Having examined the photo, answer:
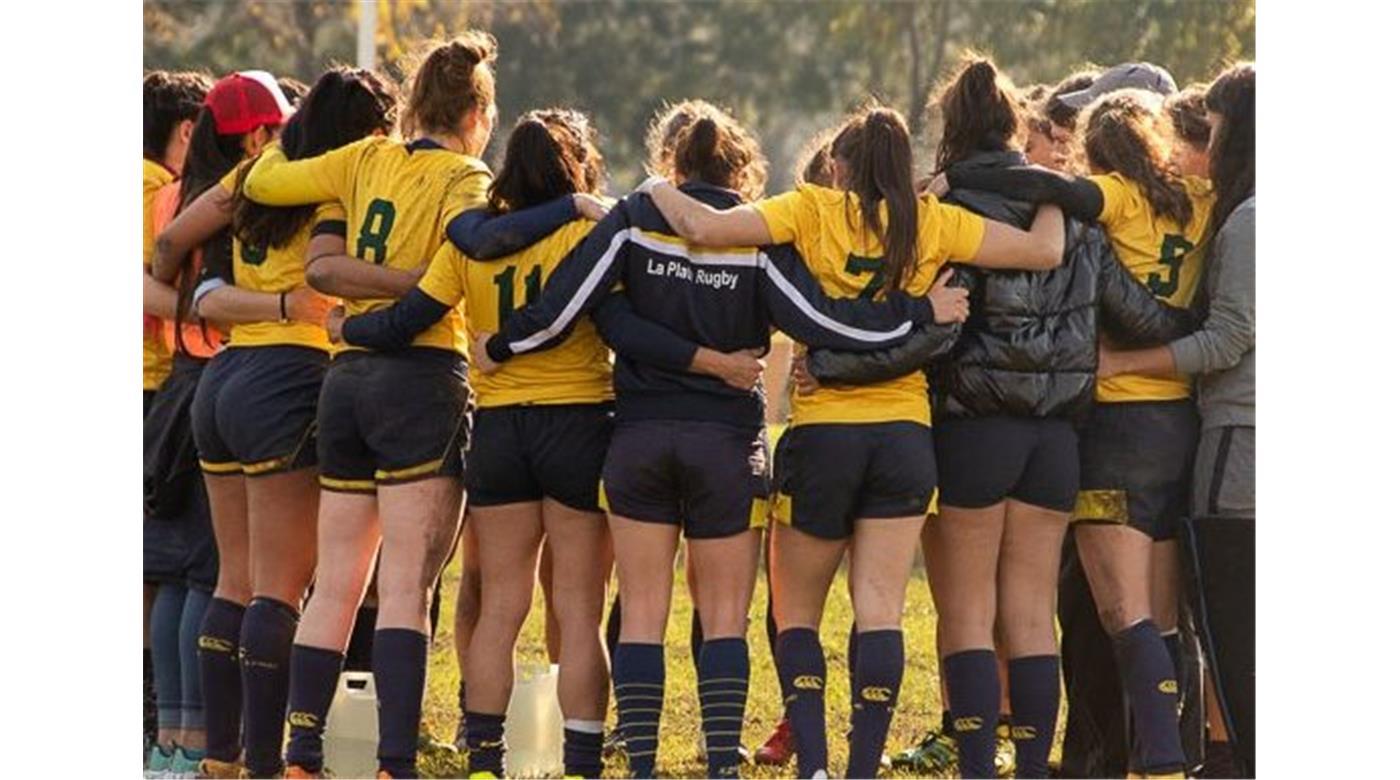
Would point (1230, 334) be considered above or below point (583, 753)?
above

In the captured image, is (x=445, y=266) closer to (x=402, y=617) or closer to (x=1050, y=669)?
(x=402, y=617)

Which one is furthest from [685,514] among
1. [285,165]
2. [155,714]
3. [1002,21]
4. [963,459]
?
[1002,21]

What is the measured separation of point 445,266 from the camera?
7.34m

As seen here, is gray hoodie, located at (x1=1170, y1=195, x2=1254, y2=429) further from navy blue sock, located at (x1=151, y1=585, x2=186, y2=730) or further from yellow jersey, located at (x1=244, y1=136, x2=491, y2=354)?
navy blue sock, located at (x1=151, y1=585, x2=186, y2=730)

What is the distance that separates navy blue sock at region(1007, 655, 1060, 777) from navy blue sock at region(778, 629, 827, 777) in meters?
0.58

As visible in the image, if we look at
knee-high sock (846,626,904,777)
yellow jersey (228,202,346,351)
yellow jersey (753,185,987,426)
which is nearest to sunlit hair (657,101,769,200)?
yellow jersey (753,185,987,426)

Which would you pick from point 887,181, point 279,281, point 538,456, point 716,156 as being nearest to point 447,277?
point 538,456

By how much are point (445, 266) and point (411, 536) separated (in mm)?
738

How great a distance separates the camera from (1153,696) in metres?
7.41

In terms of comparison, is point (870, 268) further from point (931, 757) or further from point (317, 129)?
point (931, 757)

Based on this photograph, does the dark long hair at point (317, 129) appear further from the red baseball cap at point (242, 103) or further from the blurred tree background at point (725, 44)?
the blurred tree background at point (725, 44)

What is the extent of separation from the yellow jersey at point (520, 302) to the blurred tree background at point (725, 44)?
13779mm

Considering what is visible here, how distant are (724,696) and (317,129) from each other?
1978mm

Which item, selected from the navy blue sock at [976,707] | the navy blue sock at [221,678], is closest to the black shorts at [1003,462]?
the navy blue sock at [976,707]
